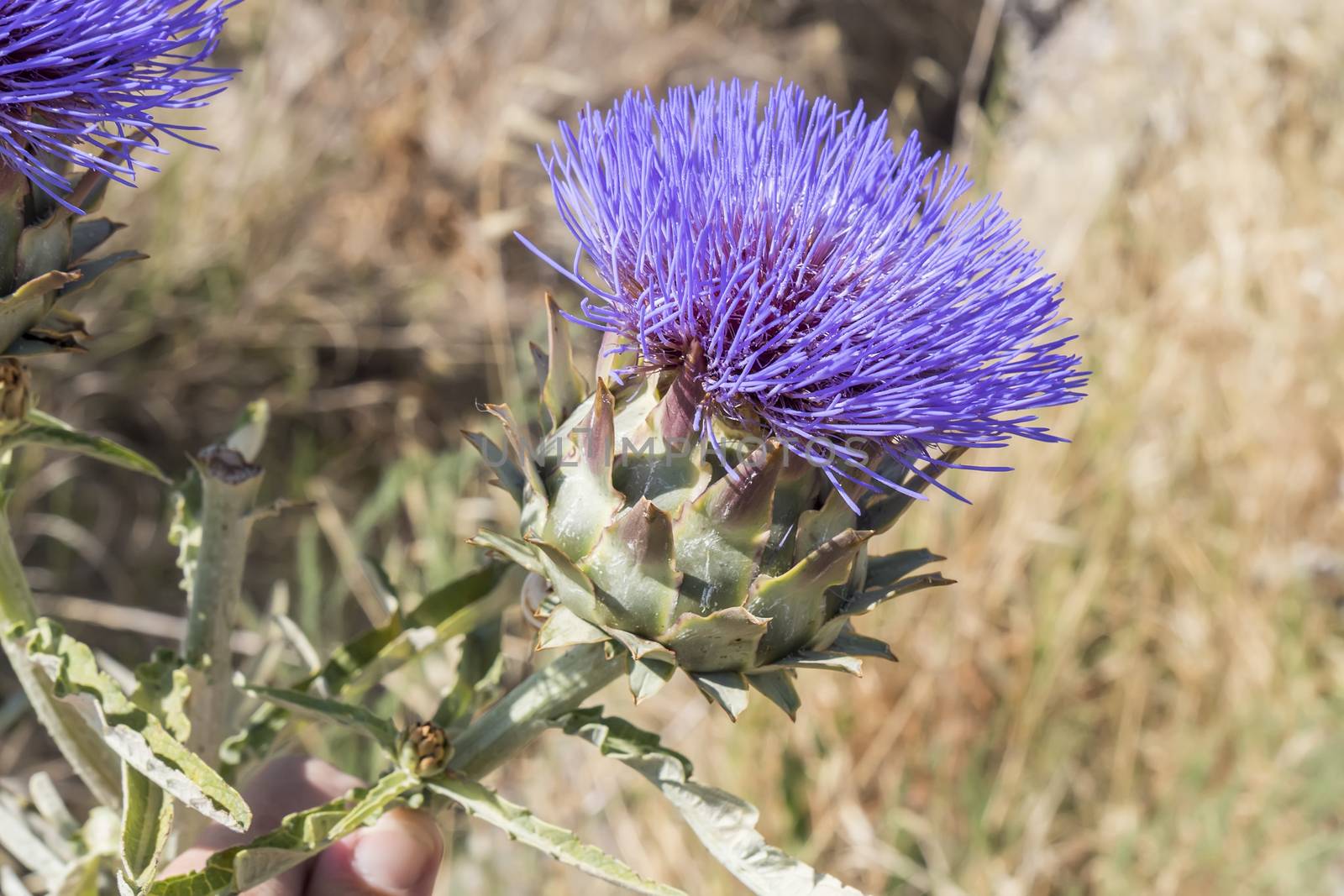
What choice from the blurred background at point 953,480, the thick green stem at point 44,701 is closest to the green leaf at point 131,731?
the thick green stem at point 44,701

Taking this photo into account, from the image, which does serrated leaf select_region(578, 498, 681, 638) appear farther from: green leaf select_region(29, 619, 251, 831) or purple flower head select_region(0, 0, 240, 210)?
purple flower head select_region(0, 0, 240, 210)

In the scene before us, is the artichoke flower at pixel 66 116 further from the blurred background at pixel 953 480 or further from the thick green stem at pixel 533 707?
the blurred background at pixel 953 480

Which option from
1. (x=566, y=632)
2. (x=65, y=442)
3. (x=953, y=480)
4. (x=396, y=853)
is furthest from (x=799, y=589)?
(x=953, y=480)

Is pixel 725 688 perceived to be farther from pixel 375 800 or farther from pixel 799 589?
pixel 375 800

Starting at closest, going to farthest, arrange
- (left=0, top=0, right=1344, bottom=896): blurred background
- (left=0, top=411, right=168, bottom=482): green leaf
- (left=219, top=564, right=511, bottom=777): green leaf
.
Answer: (left=0, top=411, right=168, bottom=482): green leaf → (left=219, top=564, right=511, bottom=777): green leaf → (left=0, top=0, right=1344, bottom=896): blurred background

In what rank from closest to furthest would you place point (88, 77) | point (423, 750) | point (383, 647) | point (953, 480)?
point (88, 77)
point (423, 750)
point (383, 647)
point (953, 480)

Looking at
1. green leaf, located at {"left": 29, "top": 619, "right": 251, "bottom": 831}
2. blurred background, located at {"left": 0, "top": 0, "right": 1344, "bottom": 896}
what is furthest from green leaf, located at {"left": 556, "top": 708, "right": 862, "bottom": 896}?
blurred background, located at {"left": 0, "top": 0, "right": 1344, "bottom": 896}
